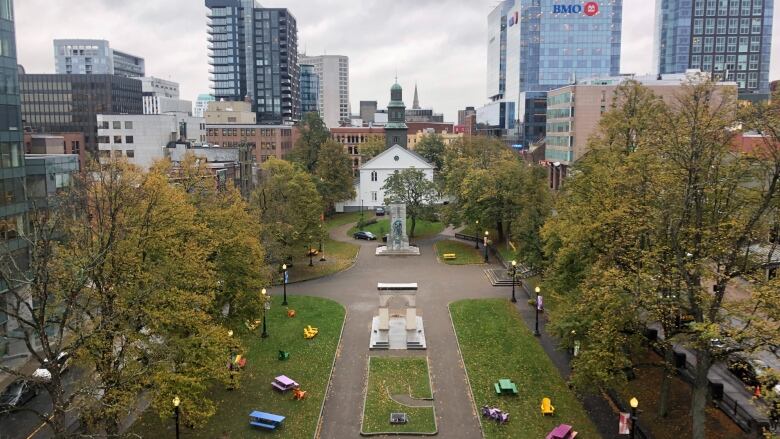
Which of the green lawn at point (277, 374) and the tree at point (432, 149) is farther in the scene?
the tree at point (432, 149)

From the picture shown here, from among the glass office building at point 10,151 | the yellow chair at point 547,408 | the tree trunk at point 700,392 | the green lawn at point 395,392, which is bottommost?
the green lawn at point 395,392

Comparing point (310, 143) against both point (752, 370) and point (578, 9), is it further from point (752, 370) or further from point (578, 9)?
point (578, 9)

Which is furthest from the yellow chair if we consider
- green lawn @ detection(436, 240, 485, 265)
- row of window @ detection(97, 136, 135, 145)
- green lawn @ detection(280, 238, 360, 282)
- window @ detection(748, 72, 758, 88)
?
window @ detection(748, 72, 758, 88)

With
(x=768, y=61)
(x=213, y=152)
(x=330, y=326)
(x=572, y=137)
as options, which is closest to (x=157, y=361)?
(x=330, y=326)

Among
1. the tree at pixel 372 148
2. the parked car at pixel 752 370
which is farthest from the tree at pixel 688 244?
the tree at pixel 372 148

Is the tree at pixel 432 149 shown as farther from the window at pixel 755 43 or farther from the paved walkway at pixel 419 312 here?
the window at pixel 755 43

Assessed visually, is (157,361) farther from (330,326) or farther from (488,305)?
(488,305)

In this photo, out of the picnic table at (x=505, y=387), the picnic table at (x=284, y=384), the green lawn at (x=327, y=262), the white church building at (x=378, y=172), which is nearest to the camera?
the picnic table at (x=505, y=387)

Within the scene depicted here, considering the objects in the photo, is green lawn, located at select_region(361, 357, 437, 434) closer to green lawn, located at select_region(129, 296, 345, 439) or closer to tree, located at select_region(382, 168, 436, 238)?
green lawn, located at select_region(129, 296, 345, 439)

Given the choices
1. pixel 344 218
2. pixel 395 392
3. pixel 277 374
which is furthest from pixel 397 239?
pixel 395 392
